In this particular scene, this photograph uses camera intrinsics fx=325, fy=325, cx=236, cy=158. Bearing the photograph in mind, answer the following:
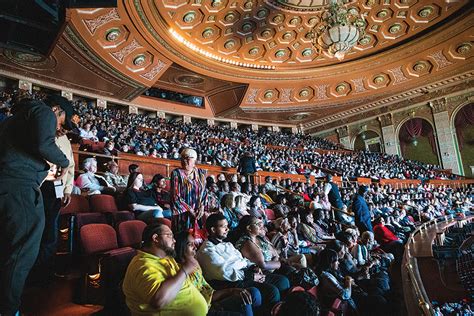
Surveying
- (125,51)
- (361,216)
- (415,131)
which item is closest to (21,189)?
(361,216)

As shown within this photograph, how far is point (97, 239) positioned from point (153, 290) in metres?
1.12

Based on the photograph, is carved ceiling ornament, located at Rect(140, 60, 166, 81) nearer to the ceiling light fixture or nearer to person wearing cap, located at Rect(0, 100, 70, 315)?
the ceiling light fixture

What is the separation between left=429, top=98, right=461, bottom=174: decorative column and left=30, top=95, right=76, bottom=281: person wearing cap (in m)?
18.4

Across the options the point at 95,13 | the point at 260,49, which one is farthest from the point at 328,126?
the point at 95,13

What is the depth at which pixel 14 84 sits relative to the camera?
41.6 ft

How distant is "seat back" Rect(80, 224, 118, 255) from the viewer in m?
2.22

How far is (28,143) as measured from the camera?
1363mm

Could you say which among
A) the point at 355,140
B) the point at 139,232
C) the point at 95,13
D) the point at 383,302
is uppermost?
the point at 95,13

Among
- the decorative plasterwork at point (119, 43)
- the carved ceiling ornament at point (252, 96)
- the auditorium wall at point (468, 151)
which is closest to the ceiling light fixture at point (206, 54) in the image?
the decorative plasterwork at point (119, 43)

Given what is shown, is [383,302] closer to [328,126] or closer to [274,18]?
[274,18]

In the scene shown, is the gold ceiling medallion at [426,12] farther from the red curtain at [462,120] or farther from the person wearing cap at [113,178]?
the person wearing cap at [113,178]

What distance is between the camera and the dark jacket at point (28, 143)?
132cm

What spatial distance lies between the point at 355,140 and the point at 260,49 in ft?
27.2

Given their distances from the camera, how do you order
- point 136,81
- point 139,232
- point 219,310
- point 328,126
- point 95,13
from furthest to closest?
point 328,126 < point 136,81 < point 95,13 < point 139,232 < point 219,310
